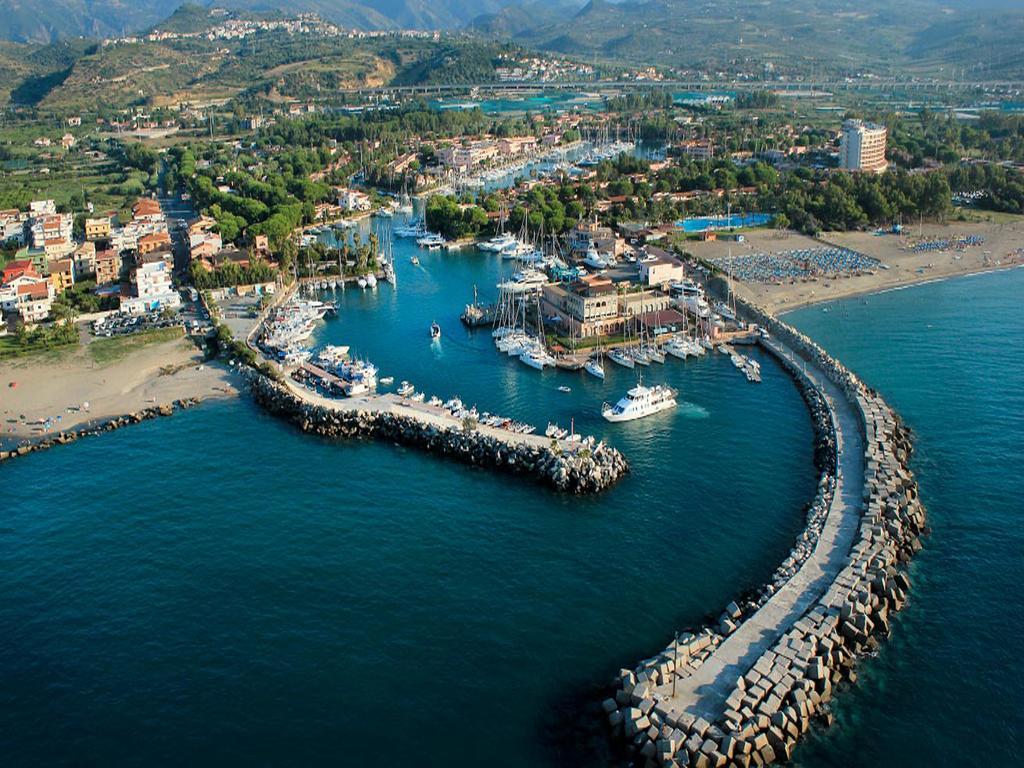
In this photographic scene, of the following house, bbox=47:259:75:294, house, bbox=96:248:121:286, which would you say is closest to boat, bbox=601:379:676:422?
house, bbox=47:259:75:294

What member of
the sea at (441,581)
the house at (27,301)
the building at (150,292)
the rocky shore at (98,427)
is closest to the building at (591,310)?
the sea at (441,581)

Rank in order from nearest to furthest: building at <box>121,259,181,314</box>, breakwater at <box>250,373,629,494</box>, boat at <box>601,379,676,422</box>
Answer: breakwater at <box>250,373,629,494</box> → boat at <box>601,379,676,422</box> → building at <box>121,259,181,314</box>

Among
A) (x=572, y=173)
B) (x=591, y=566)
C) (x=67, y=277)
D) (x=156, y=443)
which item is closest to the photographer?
(x=591, y=566)

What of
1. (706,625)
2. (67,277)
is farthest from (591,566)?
(67,277)

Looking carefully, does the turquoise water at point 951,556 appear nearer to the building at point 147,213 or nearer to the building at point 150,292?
the building at point 150,292

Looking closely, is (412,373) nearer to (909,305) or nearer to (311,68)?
(909,305)

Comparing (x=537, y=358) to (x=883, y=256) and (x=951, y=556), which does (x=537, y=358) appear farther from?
(x=883, y=256)

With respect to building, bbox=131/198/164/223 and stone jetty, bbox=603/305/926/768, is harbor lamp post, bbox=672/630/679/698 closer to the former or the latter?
stone jetty, bbox=603/305/926/768
